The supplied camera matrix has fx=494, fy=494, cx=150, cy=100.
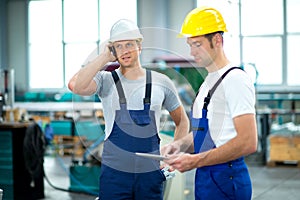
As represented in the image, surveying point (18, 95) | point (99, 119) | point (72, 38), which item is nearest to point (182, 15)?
point (72, 38)

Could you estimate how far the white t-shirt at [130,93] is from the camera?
67.8 inches

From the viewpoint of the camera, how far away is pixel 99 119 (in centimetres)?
212

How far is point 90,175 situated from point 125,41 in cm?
351

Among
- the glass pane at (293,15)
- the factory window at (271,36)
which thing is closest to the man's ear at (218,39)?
the factory window at (271,36)

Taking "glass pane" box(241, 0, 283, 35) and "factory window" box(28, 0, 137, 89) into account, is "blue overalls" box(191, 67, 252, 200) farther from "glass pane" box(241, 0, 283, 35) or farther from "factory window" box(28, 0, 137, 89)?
"factory window" box(28, 0, 137, 89)

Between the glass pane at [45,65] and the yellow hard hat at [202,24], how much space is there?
33.2 feet

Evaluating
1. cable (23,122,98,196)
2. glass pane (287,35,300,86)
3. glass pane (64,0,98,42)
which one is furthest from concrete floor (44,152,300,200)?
glass pane (64,0,98,42)

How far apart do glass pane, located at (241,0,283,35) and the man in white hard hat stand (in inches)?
347

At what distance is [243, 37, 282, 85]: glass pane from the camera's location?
33.3ft

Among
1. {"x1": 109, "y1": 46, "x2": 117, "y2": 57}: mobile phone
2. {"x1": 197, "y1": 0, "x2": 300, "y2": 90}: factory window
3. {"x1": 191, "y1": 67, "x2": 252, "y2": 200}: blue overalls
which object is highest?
{"x1": 197, "y1": 0, "x2": 300, "y2": 90}: factory window

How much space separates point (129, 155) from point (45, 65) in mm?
10563

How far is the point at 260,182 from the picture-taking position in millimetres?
5598

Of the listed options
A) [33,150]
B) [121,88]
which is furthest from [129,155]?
[33,150]

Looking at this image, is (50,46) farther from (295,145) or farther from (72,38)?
(295,145)
